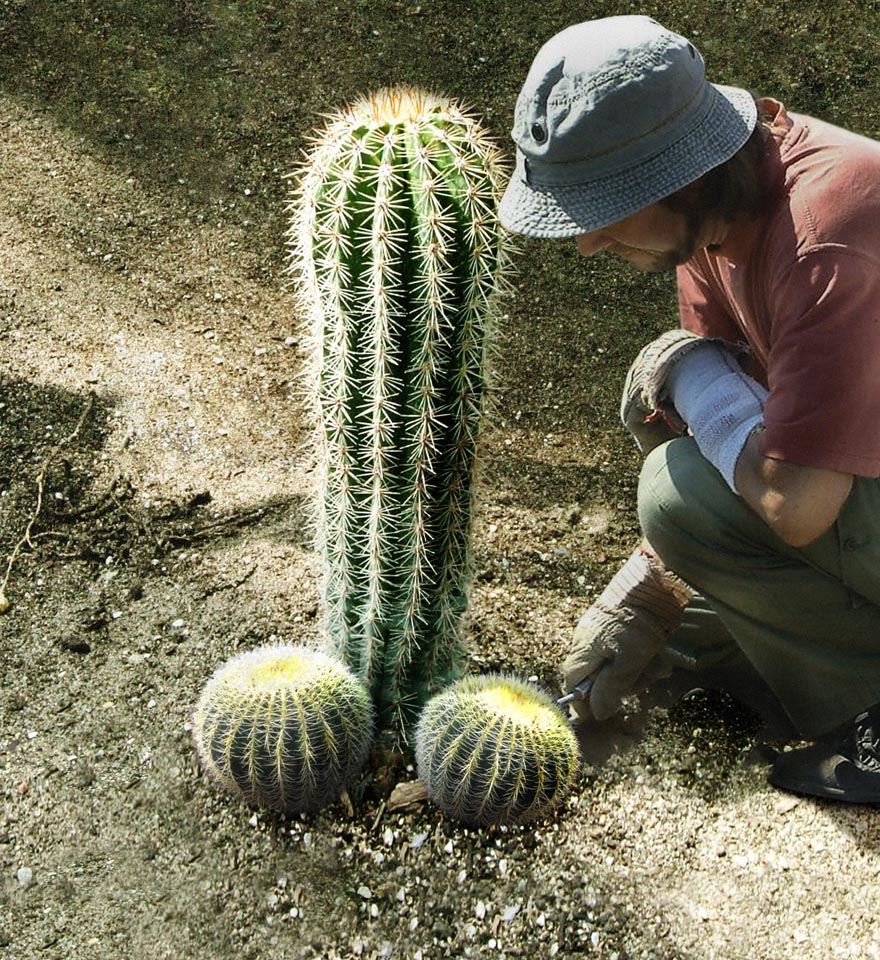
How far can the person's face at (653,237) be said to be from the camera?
1.89m

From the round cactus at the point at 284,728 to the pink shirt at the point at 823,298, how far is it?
0.96 m

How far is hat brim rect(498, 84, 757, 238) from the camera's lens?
5.83ft

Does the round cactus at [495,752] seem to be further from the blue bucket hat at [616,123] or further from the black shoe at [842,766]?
the blue bucket hat at [616,123]

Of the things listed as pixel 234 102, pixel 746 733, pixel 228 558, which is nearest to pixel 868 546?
pixel 746 733

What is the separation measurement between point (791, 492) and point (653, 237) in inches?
19.2

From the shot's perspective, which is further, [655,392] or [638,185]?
[655,392]

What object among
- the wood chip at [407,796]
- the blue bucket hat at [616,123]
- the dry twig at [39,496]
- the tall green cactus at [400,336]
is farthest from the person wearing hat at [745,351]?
the dry twig at [39,496]

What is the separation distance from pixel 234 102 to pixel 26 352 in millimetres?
1444

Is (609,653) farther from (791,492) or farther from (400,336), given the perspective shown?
(400,336)

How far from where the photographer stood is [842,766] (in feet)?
7.62

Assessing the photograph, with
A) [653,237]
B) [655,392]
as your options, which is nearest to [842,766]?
[655,392]

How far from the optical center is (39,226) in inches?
153

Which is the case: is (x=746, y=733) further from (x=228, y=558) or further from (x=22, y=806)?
(x=22, y=806)

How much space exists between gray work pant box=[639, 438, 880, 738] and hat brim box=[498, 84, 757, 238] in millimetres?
622
